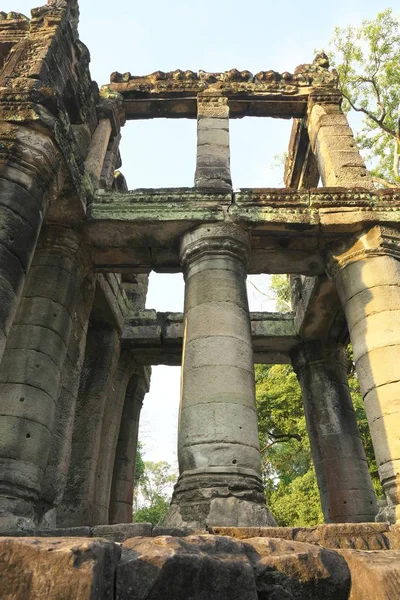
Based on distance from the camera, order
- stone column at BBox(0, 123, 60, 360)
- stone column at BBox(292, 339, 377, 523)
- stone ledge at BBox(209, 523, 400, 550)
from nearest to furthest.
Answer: stone ledge at BBox(209, 523, 400, 550), stone column at BBox(0, 123, 60, 360), stone column at BBox(292, 339, 377, 523)

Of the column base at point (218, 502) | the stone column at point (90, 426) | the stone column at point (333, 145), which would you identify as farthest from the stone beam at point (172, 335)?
the column base at point (218, 502)

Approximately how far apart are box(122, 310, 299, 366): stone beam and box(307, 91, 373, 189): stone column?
140 inches

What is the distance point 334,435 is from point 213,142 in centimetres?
665

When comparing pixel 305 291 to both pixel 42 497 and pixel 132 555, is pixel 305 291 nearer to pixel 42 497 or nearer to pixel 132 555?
pixel 42 497

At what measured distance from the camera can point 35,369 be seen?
5988 millimetres

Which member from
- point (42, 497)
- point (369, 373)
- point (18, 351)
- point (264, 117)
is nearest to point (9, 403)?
point (18, 351)

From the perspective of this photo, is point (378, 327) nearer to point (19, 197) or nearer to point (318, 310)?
point (318, 310)

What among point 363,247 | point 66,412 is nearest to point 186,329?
point 66,412

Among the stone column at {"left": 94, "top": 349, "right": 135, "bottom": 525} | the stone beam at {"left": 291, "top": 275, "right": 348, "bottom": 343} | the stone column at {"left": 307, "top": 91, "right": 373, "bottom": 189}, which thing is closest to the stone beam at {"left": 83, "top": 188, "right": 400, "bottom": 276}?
the stone column at {"left": 307, "top": 91, "right": 373, "bottom": 189}

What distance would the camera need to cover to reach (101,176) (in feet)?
30.6

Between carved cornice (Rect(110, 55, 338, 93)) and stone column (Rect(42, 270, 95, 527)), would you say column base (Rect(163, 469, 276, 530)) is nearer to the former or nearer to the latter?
stone column (Rect(42, 270, 95, 527))

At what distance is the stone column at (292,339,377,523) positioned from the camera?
28.4 ft

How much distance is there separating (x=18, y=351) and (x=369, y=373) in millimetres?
4874

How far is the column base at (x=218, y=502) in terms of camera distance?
4.71 meters
